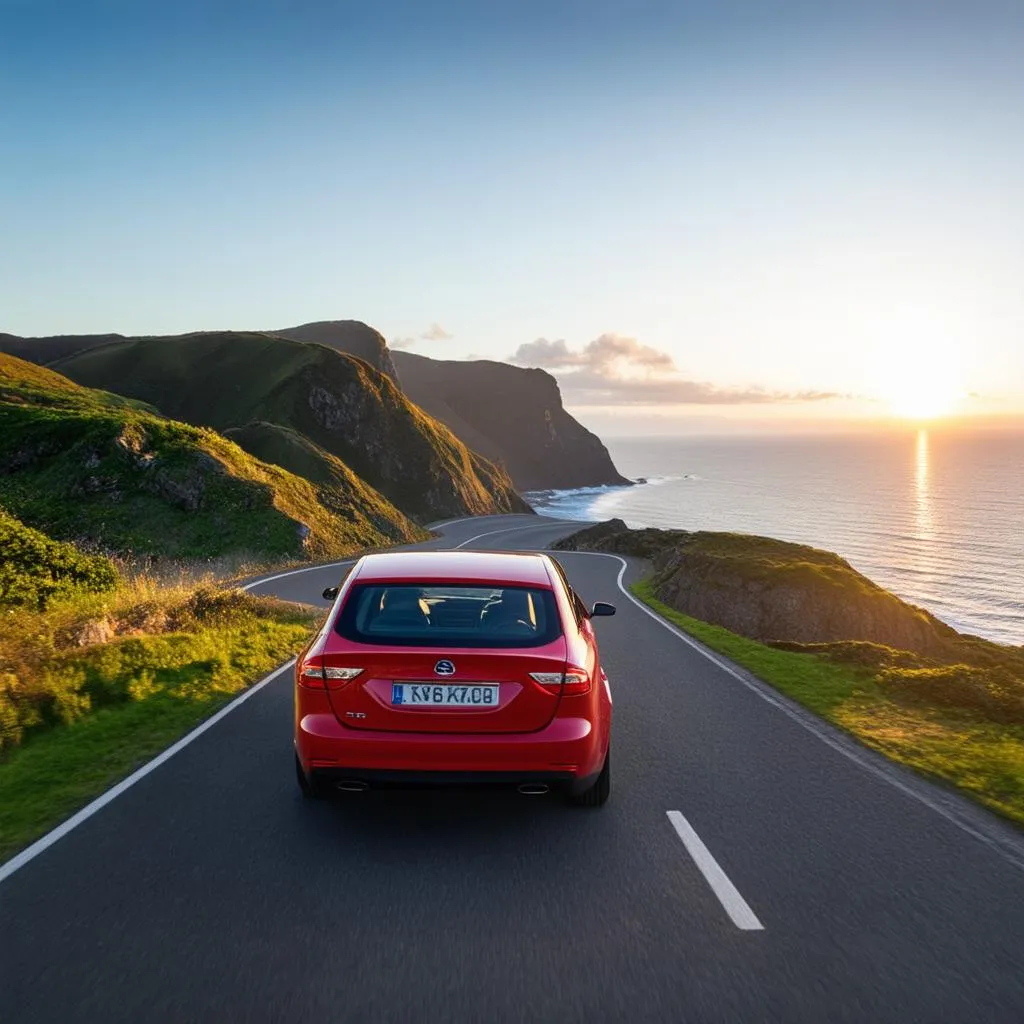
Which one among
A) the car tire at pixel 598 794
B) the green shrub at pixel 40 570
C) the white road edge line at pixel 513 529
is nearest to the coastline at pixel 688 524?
the white road edge line at pixel 513 529

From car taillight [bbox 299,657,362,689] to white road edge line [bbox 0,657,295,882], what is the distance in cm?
182

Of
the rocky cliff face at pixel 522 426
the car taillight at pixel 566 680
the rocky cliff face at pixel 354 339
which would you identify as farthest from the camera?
the rocky cliff face at pixel 522 426

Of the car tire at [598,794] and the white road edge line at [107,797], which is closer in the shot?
the white road edge line at [107,797]

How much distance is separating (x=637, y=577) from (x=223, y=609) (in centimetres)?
1839

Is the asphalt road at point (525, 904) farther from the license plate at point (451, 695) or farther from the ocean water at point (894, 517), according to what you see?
the ocean water at point (894, 517)

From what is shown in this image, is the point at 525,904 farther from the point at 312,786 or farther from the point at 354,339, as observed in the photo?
the point at 354,339

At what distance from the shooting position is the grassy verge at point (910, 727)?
22.0 feet

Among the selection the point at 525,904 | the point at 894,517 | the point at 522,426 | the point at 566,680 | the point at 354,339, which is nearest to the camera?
the point at 525,904

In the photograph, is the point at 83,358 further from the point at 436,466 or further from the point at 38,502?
the point at 38,502

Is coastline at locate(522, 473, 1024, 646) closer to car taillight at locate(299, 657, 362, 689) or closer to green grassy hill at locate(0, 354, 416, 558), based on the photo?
green grassy hill at locate(0, 354, 416, 558)

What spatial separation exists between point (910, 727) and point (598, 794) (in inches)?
176

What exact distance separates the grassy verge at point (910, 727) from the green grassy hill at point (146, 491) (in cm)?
2456

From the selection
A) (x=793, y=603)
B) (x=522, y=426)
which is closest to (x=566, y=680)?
(x=793, y=603)

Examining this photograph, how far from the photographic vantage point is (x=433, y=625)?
5.79 m
